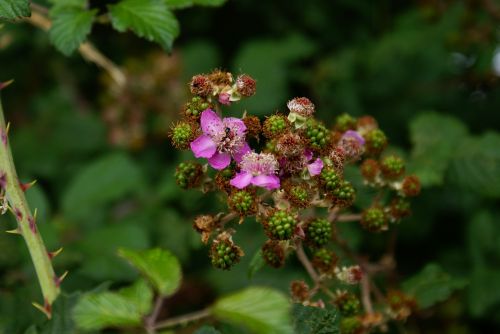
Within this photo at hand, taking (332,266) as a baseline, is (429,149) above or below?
above

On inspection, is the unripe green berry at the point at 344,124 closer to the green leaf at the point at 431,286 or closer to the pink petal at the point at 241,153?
the pink petal at the point at 241,153

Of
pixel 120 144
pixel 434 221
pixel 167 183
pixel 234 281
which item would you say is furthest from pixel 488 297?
pixel 120 144

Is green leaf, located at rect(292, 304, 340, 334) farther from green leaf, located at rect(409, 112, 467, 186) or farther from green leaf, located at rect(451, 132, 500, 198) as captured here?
green leaf, located at rect(451, 132, 500, 198)

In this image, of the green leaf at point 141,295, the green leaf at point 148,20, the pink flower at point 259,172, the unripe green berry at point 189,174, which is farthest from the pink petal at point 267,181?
the green leaf at point 148,20

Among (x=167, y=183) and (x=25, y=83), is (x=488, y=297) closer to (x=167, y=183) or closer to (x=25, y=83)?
(x=167, y=183)

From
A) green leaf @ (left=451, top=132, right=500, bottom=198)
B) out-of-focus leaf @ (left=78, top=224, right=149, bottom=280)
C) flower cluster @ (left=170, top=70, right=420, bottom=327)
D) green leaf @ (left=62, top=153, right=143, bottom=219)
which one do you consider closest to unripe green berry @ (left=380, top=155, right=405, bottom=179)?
flower cluster @ (left=170, top=70, right=420, bottom=327)
